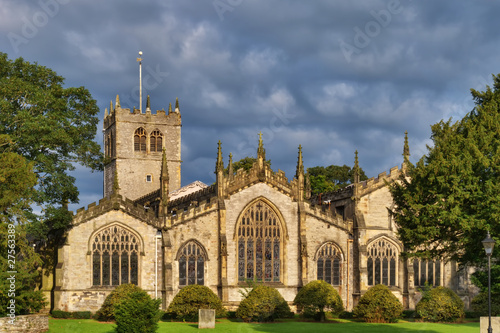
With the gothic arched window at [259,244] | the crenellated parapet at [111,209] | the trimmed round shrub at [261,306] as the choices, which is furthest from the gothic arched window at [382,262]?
the crenellated parapet at [111,209]

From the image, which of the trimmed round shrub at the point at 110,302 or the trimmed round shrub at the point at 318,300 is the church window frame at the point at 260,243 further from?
the trimmed round shrub at the point at 110,302

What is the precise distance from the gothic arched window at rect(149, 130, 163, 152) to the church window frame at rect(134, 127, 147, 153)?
72cm

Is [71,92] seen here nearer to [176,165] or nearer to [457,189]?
[457,189]

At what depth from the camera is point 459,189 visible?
1125 inches

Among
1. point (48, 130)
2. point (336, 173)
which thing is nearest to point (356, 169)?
point (48, 130)

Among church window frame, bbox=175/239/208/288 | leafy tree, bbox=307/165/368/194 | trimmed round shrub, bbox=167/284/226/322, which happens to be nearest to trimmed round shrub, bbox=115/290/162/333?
trimmed round shrub, bbox=167/284/226/322

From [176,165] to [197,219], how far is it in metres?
30.9

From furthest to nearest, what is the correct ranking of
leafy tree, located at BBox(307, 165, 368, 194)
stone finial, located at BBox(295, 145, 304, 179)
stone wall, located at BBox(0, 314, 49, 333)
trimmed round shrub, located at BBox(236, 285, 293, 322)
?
leafy tree, located at BBox(307, 165, 368, 194) → stone finial, located at BBox(295, 145, 304, 179) → trimmed round shrub, located at BBox(236, 285, 293, 322) → stone wall, located at BBox(0, 314, 49, 333)

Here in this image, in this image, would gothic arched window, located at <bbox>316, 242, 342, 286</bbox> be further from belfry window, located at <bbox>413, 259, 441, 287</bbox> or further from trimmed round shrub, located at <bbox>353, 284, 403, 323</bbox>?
trimmed round shrub, located at <bbox>353, 284, 403, 323</bbox>

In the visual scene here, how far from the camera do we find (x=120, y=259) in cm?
4491

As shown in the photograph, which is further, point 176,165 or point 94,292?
point 176,165

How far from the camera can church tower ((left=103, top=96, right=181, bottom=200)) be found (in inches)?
2916

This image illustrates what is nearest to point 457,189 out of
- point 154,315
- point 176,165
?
point 154,315

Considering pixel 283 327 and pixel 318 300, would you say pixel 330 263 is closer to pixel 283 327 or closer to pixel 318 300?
pixel 318 300
